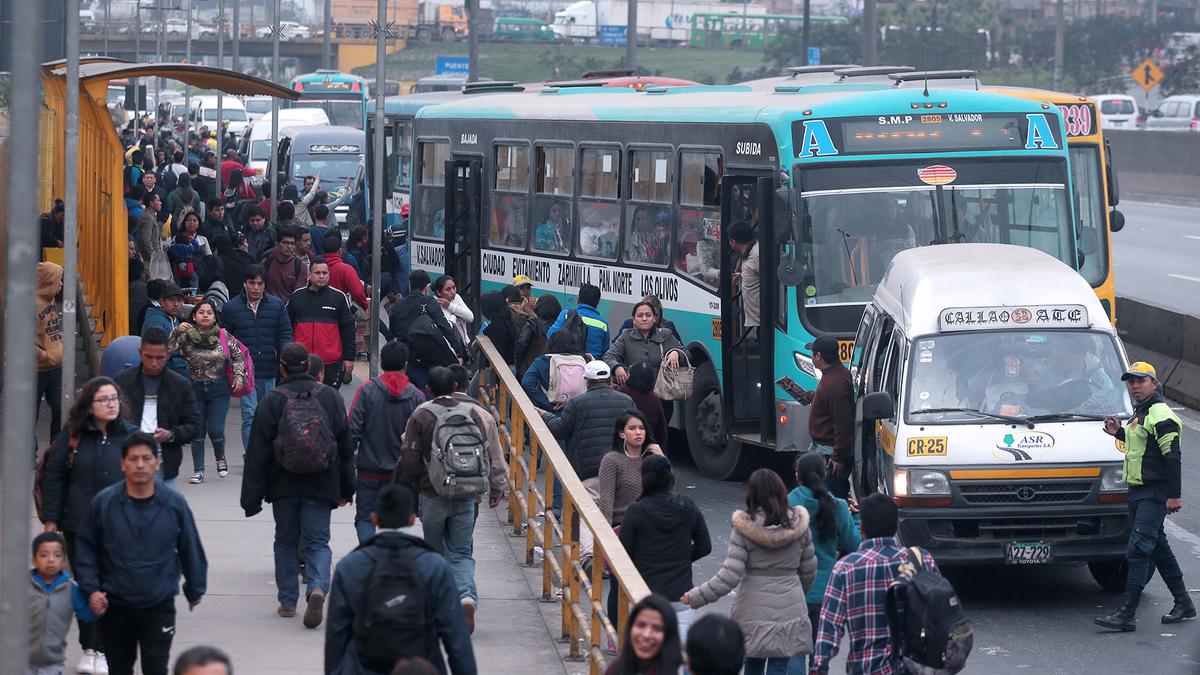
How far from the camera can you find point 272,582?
10.8 m

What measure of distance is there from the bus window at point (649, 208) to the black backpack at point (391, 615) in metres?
9.35

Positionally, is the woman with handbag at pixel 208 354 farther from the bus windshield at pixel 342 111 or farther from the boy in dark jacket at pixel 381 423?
the bus windshield at pixel 342 111

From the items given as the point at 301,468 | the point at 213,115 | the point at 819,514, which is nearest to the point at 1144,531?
the point at 819,514

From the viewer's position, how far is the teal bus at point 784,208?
13.8m

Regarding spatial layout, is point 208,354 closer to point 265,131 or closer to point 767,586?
point 767,586

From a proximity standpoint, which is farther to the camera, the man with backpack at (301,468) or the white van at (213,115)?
the white van at (213,115)

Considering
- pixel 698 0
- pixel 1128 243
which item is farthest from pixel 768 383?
pixel 698 0

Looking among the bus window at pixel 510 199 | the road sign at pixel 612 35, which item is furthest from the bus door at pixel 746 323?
the road sign at pixel 612 35

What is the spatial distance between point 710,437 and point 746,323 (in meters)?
1.25

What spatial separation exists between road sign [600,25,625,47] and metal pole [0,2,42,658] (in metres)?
101

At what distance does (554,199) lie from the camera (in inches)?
707

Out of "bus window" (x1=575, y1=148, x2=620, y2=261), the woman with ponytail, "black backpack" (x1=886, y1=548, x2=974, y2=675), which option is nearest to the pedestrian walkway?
the woman with ponytail

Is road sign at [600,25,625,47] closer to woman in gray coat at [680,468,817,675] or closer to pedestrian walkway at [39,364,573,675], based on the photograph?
pedestrian walkway at [39,364,573,675]

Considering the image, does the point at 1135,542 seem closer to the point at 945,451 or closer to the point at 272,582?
the point at 945,451
